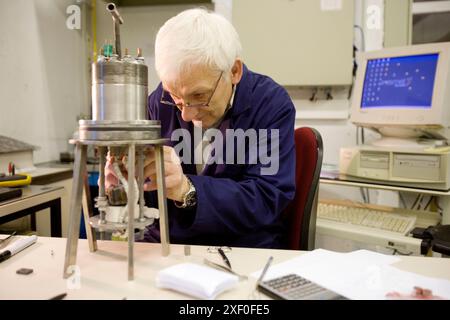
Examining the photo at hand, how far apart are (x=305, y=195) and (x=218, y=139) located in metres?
0.32

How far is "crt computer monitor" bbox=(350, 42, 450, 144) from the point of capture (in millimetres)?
1661

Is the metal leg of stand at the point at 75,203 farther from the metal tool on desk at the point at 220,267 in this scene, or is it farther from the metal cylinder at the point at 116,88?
the metal tool on desk at the point at 220,267

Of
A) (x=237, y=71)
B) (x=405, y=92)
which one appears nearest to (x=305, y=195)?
(x=237, y=71)

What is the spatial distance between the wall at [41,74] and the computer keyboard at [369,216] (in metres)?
1.75

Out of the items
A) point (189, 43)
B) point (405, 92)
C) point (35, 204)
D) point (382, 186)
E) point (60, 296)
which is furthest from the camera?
point (405, 92)

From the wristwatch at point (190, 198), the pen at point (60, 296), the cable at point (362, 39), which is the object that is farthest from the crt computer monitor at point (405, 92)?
the pen at point (60, 296)

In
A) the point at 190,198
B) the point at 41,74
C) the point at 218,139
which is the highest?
the point at 41,74

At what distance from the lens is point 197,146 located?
4.17ft

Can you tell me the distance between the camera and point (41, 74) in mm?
2400

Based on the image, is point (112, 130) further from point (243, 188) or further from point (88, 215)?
point (243, 188)

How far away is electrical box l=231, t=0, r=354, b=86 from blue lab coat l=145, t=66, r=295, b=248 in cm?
110

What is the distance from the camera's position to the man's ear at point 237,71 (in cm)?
113
